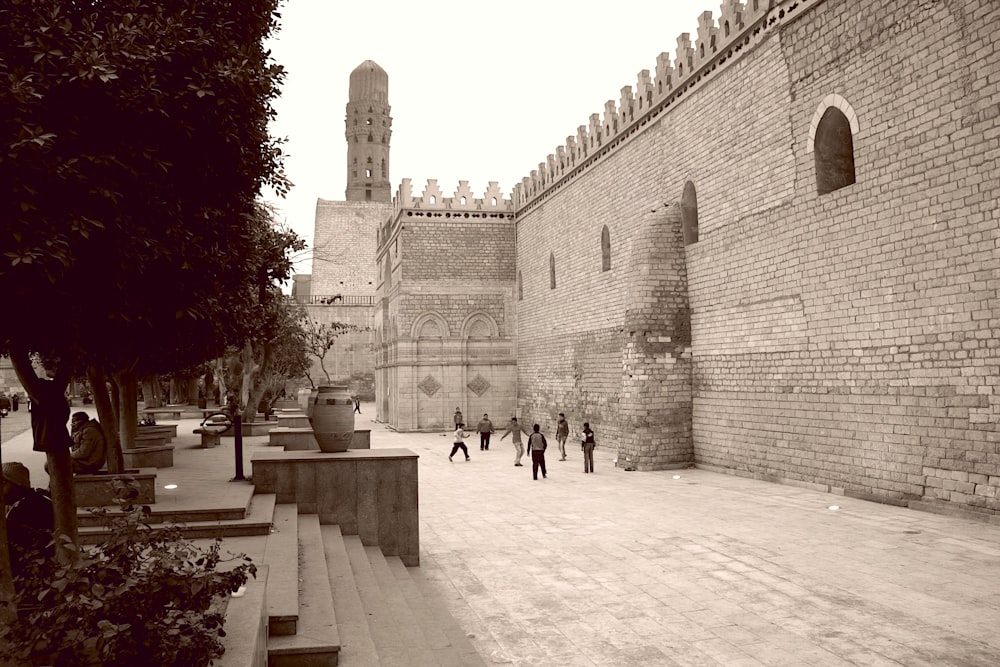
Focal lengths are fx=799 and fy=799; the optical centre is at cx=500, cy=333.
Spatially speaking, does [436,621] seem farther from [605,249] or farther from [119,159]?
[605,249]

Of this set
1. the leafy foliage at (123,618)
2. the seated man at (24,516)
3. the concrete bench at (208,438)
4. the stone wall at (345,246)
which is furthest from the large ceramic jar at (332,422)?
the stone wall at (345,246)

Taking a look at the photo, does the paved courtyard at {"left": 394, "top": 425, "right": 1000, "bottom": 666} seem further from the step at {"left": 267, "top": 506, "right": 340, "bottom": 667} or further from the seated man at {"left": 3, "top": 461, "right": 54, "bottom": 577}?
the seated man at {"left": 3, "top": 461, "right": 54, "bottom": 577}

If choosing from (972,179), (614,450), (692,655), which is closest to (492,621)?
(692,655)

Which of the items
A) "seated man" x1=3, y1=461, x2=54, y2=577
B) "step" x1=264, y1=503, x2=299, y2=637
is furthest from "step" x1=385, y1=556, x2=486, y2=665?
"seated man" x1=3, y1=461, x2=54, y2=577

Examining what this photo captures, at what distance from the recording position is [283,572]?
18.6ft

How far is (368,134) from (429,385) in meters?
44.8

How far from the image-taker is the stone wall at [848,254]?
10016 millimetres

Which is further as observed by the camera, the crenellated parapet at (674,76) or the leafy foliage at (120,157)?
the crenellated parapet at (674,76)

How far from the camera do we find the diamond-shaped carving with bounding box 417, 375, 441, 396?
2853 cm

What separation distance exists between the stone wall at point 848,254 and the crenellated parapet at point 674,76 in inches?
5.9

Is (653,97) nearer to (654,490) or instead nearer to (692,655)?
(654,490)

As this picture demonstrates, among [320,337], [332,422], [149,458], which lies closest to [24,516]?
[332,422]

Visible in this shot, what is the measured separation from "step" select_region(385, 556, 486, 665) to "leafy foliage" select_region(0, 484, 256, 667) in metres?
2.13

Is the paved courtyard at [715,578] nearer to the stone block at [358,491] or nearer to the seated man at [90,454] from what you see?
the stone block at [358,491]
